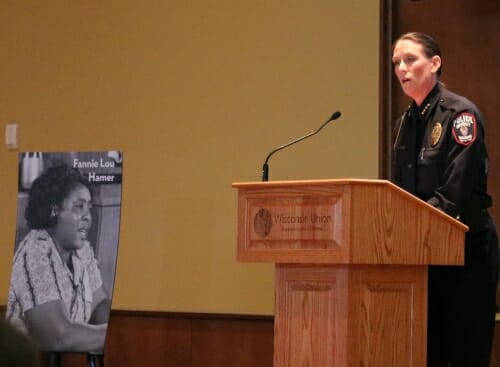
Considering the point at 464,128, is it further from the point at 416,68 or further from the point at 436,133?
the point at 416,68

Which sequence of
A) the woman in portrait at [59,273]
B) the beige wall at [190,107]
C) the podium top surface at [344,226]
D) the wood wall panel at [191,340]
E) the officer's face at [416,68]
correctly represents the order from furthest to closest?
the wood wall panel at [191,340]
the beige wall at [190,107]
the woman in portrait at [59,273]
the officer's face at [416,68]
the podium top surface at [344,226]

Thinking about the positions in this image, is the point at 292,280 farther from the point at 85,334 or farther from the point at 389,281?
the point at 85,334

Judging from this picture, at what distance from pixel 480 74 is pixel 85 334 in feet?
7.75

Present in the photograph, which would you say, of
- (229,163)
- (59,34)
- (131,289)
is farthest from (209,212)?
(59,34)

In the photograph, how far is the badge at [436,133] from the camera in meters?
2.83

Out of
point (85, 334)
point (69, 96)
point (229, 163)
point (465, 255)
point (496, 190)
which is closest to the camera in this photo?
point (465, 255)

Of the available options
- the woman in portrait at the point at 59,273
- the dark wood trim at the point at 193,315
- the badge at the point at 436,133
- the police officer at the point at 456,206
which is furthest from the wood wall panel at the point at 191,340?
the badge at the point at 436,133

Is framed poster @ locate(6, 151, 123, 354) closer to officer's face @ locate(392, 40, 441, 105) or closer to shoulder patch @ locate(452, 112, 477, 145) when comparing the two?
officer's face @ locate(392, 40, 441, 105)

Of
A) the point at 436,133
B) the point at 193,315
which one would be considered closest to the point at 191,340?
the point at 193,315

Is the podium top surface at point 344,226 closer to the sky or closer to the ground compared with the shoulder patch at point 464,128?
closer to the ground

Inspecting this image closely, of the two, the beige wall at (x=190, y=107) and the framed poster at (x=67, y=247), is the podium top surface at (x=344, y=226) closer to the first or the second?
the framed poster at (x=67, y=247)

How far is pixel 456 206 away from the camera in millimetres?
2693

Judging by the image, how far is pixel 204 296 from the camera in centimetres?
473

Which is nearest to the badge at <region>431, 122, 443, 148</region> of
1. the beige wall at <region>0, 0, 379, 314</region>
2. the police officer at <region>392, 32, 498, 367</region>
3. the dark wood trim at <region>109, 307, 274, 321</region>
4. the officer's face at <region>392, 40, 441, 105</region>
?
the police officer at <region>392, 32, 498, 367</region>
